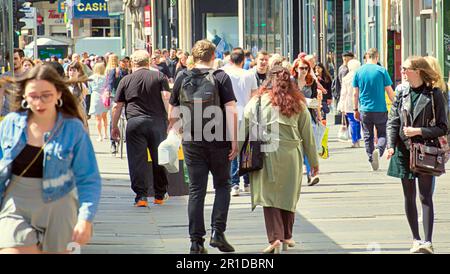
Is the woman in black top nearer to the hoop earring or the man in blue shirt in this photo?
the hoop earring

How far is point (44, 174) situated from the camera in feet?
22.4

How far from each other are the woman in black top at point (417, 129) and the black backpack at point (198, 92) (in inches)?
63.1

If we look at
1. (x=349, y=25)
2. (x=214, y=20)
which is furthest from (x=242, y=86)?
(x=214, y=20)

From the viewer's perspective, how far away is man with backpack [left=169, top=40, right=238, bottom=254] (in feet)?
36.0

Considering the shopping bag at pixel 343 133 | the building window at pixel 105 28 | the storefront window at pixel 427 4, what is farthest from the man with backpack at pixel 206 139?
the building window at pixel 105 28

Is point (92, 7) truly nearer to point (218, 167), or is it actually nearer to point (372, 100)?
point (372, 100)

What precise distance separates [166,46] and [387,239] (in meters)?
55.3

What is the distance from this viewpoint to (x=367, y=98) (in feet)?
62.1

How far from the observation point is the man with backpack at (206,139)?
36.0 ft

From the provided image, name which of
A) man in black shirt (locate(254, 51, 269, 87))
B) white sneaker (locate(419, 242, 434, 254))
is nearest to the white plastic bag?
white sneaker (locate(419, 242, 434, 254))

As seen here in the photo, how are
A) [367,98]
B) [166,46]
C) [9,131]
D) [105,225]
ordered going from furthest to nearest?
[166,46]
[367,98]
[105,225]
[9,131]
